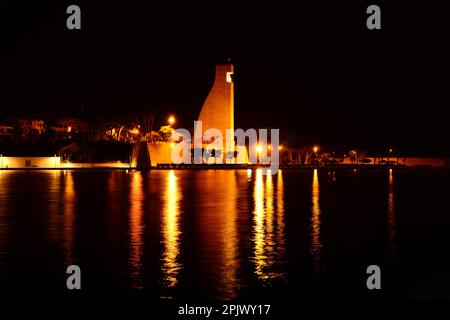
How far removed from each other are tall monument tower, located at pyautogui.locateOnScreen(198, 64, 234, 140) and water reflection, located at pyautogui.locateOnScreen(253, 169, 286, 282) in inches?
1477

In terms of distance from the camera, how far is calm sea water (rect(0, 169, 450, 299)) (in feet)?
22.0

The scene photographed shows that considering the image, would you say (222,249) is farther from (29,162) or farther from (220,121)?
(220,121)

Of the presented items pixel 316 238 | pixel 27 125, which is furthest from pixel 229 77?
pixel 316 238

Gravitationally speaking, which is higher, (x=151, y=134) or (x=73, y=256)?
(x=151, y=134)

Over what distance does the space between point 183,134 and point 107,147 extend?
723cm

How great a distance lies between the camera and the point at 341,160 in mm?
65500

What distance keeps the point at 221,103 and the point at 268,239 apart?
4477 cm

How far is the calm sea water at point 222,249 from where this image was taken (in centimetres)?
672

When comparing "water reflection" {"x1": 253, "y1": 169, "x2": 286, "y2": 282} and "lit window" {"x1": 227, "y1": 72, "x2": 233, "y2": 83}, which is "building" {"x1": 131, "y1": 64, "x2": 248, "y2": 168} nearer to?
"lit window" {"x1": 227, "y1": 72, "x2": 233, "y2": 83}

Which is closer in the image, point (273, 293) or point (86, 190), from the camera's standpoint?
point (273, 293)

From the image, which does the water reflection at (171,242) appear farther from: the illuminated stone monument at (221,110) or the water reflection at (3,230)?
the illuminated stone monument at (221,110)
